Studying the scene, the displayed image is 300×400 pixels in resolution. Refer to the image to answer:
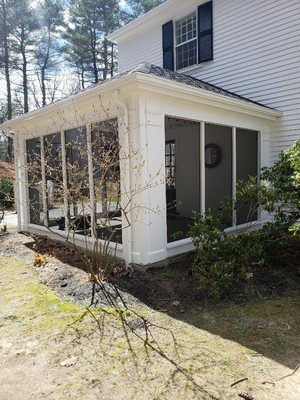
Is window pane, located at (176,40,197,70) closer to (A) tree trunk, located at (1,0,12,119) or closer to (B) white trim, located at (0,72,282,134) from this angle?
(B) white trim, located at (0,72,282,134)

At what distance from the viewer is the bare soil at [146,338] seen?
2355 mm

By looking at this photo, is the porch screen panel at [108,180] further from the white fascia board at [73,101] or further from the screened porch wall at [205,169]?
the screened porch wall at [205,169]

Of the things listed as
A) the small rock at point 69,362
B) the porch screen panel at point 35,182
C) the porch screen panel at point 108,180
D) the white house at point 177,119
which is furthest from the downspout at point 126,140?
the porch screen panel at point 35,182

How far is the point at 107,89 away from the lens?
4742mm

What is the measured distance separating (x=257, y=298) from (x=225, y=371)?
1649 mm

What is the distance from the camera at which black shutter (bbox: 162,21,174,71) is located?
9.49 meters

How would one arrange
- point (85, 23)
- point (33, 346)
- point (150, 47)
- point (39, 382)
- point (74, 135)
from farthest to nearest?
1. point (85, 23)
2. point (150, 47)
3. point (74, 135)
4. point (33, 346)
5. point (39, 382)

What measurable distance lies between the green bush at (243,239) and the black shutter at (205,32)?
188 inches

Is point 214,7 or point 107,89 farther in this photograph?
point 214,7

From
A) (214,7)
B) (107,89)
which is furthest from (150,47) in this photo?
(107,89)

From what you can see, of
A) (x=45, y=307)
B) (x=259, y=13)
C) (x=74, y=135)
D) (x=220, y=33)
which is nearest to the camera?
(x=45, y=307)

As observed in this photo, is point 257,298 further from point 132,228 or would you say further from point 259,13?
point 259,13

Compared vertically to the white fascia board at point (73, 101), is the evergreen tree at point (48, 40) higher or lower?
higher

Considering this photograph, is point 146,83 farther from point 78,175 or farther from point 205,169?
point 205,169
